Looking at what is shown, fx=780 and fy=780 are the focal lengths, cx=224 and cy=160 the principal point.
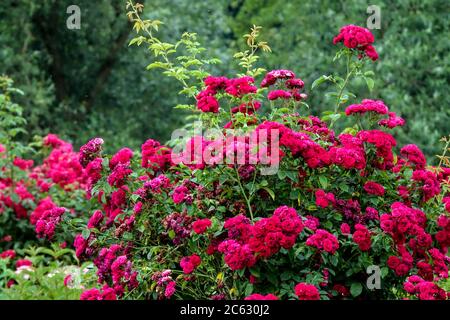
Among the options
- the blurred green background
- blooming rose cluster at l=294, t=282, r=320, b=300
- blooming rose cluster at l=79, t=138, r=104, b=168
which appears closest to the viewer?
blooming rose cluster at l=294, t=282, r=320, b=300

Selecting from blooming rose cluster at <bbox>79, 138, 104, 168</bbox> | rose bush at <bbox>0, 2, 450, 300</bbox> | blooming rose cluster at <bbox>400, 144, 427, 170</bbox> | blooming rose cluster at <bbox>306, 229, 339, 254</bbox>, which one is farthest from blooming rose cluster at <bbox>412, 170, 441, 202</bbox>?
blooming rose cluster at <bbox>79, 138, 104, 168</bbox>

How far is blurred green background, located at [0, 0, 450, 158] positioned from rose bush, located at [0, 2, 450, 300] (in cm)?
444

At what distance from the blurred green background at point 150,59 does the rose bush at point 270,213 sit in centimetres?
444

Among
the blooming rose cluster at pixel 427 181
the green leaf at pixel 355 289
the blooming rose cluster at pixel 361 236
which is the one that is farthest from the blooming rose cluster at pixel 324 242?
the blooming rose cluster at pixel 427 181

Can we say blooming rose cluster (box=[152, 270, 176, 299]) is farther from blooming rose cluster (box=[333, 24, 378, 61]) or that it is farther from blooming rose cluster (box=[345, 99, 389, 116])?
blooming rose cluster (box=[333, 24, 378, 61])

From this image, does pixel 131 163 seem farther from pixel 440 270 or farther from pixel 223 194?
pixel 440 270

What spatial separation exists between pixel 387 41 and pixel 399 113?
2.66ft

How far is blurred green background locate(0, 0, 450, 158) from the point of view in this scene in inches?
322

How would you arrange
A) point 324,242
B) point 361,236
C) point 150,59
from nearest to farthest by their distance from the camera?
point 324,242 < point 361,236 < point 150,59

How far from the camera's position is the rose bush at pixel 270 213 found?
3098mm

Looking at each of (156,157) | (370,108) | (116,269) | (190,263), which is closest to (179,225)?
(190,263)

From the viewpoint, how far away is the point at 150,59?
38.5 feet

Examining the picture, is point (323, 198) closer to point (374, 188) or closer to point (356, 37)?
point (374, 188)

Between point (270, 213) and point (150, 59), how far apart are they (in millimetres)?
8627
